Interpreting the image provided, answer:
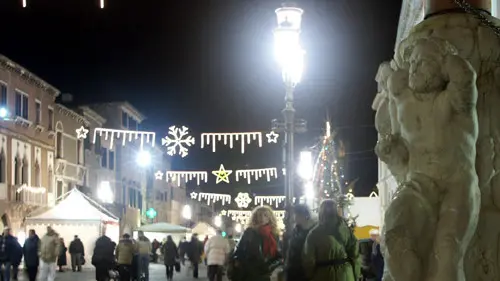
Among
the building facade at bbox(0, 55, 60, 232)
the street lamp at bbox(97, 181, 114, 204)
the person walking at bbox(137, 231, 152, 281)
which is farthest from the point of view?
the street lamp at bbox(97, 181, 114, 204)

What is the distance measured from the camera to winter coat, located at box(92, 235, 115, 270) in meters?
19.2

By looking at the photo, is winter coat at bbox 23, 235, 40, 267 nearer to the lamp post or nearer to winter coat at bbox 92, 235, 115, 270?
winter coat at bbox 92, 235, 115, 270

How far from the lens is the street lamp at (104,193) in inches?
2156

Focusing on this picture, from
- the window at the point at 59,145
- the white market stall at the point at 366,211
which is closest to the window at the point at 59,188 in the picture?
the window at the point at 59,145

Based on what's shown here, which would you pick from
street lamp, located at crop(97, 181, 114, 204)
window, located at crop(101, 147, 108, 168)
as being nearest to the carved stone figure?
street lamp, located at crop(97, 181, 114, 204)

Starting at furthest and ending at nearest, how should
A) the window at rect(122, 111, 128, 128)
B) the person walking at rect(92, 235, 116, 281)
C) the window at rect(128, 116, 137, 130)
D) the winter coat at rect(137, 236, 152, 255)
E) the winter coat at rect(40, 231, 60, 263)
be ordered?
the window at rect(128, 116, 137, 130), the window at rect(122, 111, 128, 128), the winter coat at rect(137, 236, 152, 255), the winter coat at rect(40, 231, 60, 263), the person walking at rect(92, 235, 116, 281)

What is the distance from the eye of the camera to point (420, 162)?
16.9 feet

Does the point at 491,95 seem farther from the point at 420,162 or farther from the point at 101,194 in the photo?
the point at 101,194

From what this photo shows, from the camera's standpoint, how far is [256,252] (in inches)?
366

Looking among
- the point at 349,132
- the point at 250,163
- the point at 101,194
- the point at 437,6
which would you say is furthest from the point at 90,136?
the point at 437,6

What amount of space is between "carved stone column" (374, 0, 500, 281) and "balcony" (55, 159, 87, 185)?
4522cm

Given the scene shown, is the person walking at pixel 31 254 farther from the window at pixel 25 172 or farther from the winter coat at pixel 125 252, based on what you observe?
the window at pixel 25 172

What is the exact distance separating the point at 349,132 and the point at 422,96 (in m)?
54.9

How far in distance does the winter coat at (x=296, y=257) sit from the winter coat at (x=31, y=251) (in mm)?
13991
